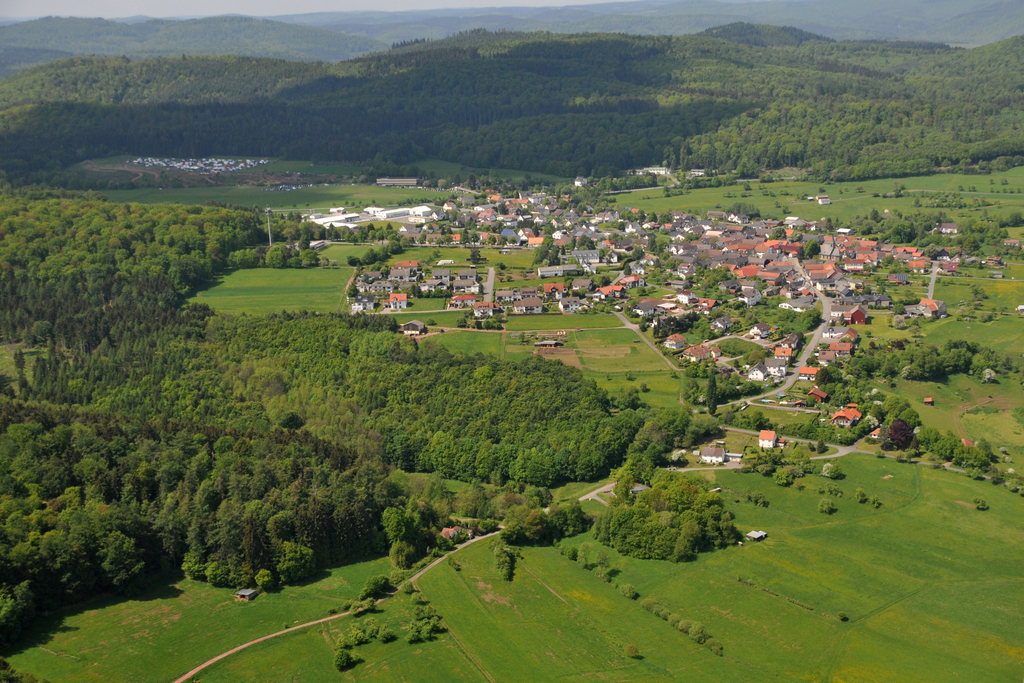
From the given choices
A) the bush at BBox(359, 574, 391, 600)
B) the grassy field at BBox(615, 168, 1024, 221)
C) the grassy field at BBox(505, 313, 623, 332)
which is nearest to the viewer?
the bush at BBox(359, 574, 391, 600)

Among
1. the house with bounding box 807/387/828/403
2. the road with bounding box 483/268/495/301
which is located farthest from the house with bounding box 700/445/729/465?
the road with bounding box 483/268/495/301

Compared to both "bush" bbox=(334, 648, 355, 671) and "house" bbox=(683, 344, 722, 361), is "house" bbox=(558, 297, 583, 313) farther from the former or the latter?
"bush" bbox=(334, 648, 355, 671)

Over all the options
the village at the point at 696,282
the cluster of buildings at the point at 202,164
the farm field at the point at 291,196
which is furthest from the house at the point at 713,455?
the cluster of buildings at the point at 202,164

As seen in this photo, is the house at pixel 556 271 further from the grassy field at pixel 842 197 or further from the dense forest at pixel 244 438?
the grassy field at pixel 842 197

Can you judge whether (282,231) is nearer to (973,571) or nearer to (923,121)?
(973,571)

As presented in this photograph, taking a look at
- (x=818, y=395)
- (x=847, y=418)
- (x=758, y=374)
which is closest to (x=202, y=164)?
(x=758, y=374)

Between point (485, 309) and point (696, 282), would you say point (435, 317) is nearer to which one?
point (485, 309)
